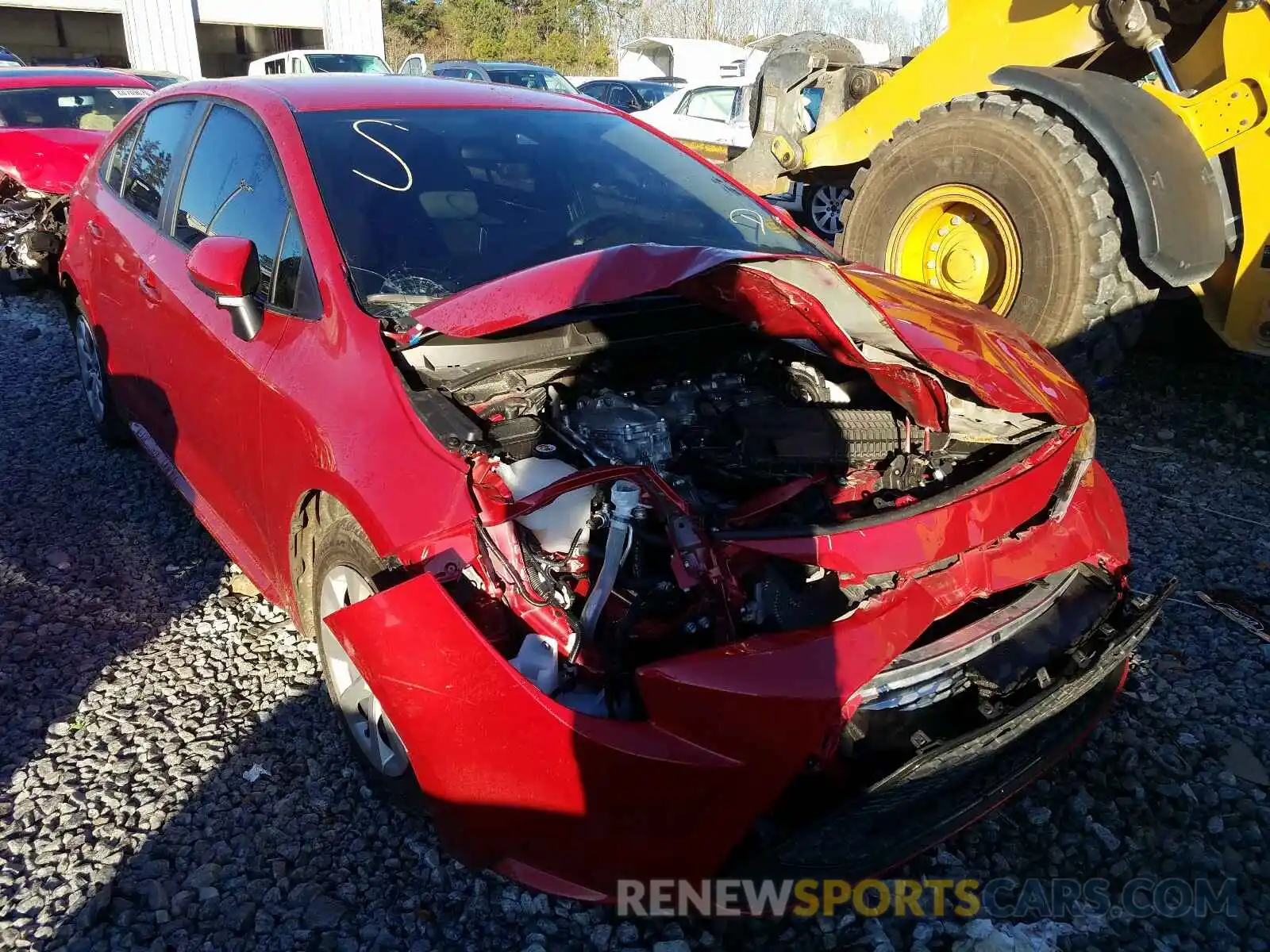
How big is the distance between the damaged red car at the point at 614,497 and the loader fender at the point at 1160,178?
5.52 ft

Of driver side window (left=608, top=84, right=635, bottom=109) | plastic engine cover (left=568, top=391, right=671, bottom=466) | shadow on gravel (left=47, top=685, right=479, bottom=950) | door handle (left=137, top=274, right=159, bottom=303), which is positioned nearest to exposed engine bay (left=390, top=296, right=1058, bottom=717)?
plastic engine cover (left=568, top=391, right=671, bottom=466)

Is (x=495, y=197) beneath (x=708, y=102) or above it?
above

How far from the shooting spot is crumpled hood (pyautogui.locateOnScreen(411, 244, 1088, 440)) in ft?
6.84

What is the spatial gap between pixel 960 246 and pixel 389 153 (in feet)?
10.5

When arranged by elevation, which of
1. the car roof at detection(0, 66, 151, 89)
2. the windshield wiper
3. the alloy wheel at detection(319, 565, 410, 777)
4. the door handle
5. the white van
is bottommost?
the alloy wheel at detection(319, 565, 410, 777)

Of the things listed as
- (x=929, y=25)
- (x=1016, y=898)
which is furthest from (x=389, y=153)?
(x=929, y=25)

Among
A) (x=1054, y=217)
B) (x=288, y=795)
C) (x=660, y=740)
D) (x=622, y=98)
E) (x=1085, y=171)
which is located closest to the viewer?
(x=660, y=740)

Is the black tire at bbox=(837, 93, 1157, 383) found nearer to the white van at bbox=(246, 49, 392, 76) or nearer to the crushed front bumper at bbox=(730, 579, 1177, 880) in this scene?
the crushed front bumper at bbox=(730, 579, 1177, 880)

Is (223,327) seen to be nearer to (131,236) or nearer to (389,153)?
(389,153)

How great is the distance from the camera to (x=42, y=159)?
7.29m

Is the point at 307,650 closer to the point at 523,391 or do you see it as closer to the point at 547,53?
the point at 523,391

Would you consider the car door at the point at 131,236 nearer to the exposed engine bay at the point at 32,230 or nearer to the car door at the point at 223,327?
the car door at the point at 223,327

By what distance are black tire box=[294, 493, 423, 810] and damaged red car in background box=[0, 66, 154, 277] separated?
6195 mm

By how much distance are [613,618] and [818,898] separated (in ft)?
2.74
